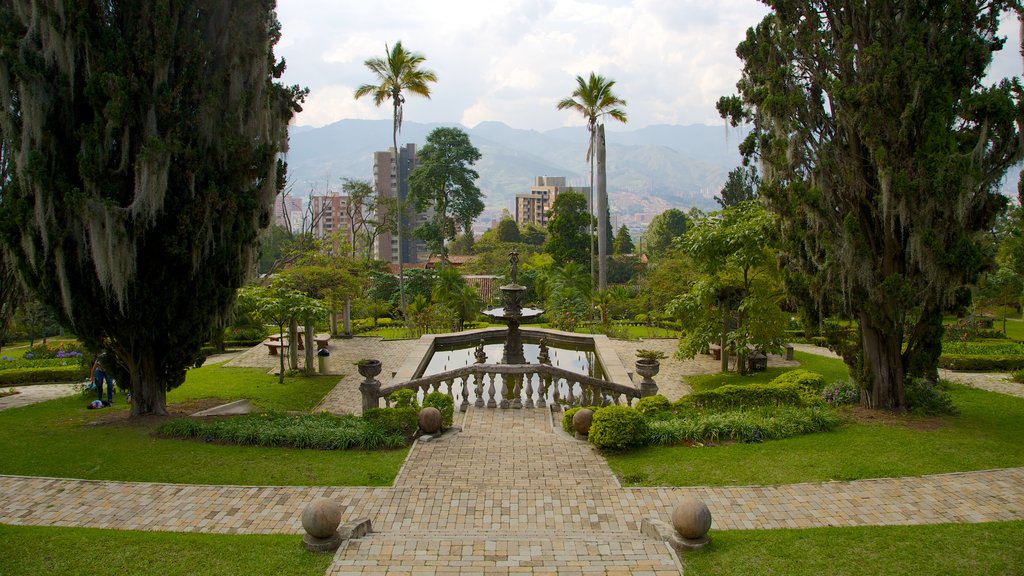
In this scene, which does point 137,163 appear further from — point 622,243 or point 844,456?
point 622,243

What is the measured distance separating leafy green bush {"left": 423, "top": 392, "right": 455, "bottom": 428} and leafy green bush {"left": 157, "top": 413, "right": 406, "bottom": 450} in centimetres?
99

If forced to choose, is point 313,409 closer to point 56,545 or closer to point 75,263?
point 75,263

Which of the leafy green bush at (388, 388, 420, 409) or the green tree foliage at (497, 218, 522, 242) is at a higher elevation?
the green tree foliage at (497, 218, 522, 242)

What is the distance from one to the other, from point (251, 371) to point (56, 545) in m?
13.1

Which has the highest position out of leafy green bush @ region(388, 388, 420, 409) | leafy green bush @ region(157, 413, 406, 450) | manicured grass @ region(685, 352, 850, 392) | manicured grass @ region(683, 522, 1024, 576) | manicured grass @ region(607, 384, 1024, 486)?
leafy green bush @ region(388, 388, 420, 409)

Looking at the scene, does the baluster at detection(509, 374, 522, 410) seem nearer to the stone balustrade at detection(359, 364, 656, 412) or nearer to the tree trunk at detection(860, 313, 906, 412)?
the stone balustrade at detection(359, 364, 656, 412)

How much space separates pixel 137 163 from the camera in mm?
10273

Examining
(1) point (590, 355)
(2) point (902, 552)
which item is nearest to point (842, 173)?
(2) point (902, 552)

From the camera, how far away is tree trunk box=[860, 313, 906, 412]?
11.6m

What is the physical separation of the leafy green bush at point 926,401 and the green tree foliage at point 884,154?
0.98ft

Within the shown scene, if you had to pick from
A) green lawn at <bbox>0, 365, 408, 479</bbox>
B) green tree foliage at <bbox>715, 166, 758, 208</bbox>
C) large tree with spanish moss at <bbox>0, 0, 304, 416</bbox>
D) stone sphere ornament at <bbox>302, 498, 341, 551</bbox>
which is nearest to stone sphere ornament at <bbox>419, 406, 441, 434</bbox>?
green lawn at <bbox>0, 365, 408, 479</bbox>

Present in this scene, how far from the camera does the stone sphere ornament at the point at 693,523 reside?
6.50m

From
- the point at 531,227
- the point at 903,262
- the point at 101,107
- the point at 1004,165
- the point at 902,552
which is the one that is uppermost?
the point at 531,227

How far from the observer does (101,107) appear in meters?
10.3
